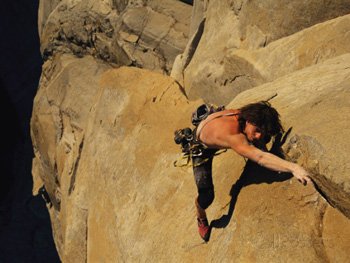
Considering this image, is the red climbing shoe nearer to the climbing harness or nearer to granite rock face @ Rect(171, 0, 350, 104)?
the climbing harness

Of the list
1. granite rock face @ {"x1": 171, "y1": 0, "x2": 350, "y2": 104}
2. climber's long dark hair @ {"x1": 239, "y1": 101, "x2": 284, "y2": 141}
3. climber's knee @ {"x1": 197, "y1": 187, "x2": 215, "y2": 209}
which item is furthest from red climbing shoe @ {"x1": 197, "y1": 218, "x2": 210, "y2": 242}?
granite rock face @ {"x1": 171, "y1": 0, "x2": 350, "y2": 104}

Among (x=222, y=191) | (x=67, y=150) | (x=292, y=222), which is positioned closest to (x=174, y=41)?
(x=67, y=150)

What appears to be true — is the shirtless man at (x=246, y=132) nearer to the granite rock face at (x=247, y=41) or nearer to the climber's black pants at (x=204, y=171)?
the climber's black pants at (x=204, y=171)

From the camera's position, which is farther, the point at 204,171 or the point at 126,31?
the point at 126,31

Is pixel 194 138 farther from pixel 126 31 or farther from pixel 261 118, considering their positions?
pixel 126 31

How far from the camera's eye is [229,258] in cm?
630

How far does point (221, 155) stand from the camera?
743cm

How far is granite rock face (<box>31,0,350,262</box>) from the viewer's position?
Answer: 5.74 metres

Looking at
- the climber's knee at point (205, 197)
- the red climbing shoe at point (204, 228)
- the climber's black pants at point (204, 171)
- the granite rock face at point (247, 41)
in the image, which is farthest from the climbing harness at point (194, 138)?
the granite rock face at point (247, 41)

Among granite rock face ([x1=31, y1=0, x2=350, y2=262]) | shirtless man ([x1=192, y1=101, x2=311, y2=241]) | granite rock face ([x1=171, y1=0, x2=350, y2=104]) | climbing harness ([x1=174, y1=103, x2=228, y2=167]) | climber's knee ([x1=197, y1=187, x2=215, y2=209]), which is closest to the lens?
shirtless man ([x1=192, y1=101, x2=311, y2=241])

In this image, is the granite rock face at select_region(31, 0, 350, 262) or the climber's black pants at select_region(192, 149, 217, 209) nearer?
the granite rock face at select_region(31, 0, 350, 262)

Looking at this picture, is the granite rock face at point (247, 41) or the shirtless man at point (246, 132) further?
the granite rock face at point (247, 41)

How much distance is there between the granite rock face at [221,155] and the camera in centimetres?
574

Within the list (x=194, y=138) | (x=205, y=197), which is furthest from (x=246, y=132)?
(x=205, y=197)
